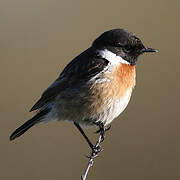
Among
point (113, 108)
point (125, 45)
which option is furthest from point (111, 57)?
point (113, 108)

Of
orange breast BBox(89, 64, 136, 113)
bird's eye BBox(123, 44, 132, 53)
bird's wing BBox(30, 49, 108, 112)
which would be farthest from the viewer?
bird's eye BBox(123, 44, 132, 53)

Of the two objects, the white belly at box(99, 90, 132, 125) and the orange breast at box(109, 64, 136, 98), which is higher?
the orange breast at box(109, 64, 136, 98)

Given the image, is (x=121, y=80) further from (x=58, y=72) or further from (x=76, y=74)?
(x=58, y=72)

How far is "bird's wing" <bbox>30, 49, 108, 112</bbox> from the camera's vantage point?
6410 mm

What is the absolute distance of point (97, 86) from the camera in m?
6.30

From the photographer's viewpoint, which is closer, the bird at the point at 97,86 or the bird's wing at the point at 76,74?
the bird at the point at 97,86

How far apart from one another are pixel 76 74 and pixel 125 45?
2.11ft

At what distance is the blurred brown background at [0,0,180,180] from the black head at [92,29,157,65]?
2.63m

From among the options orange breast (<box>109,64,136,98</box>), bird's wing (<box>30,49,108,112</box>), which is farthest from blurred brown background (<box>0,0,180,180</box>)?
orange breast (<box>109,64,136,98</box>)

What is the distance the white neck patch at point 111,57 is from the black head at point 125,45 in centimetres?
4

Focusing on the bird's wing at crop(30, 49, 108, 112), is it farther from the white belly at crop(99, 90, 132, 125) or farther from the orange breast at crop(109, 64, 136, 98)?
the white belly at crop(99, 90, 132, 125)

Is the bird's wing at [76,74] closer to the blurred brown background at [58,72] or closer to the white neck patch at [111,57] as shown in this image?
the white neck patch at [111,57]

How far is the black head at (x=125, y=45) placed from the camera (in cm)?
651

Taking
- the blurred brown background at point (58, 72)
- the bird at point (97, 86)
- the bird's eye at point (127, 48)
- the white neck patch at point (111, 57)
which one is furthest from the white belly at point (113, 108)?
the blurred brown background at point (58, 72)
